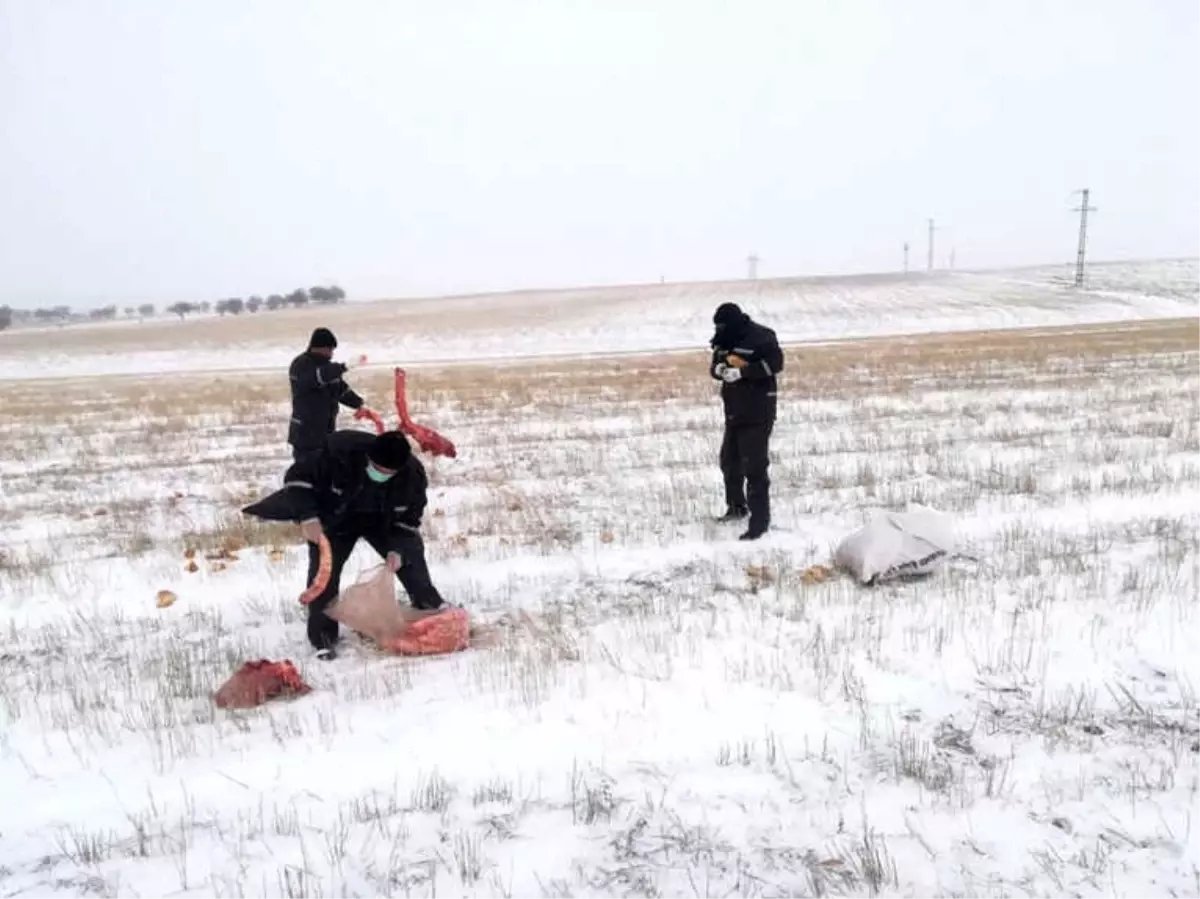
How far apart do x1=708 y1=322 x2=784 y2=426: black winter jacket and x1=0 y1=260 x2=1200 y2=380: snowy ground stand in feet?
110

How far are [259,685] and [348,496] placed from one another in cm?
113

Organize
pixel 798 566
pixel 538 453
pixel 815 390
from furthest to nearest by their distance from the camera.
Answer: pixel 815 390 → pixel 538 453 → pixel 798 566

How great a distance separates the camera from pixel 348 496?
511 cm

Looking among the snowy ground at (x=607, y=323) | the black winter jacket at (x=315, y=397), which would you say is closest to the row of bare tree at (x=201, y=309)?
the snowy ground at (x=607, y=323)

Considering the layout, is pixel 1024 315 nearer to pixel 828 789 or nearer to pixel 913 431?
pixel 913 431

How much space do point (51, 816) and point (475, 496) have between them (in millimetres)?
6177

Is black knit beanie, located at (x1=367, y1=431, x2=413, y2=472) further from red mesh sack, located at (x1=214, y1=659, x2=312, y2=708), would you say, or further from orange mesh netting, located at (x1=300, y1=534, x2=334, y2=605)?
red mesh sack, located at (x1=214, y1=659, x2=312, y2=708)

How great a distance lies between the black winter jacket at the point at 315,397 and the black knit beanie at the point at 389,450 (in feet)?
10.4

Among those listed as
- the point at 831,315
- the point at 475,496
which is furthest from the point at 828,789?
the point at 831,315

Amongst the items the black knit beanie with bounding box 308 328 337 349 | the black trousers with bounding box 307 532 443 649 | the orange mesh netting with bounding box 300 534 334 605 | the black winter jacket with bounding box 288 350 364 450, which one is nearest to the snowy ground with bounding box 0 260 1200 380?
the black winter jacket with bounding box 288 350 364 450

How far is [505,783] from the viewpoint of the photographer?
3691 millimetres

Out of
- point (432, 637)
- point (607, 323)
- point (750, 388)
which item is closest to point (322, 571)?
point (432, 637)

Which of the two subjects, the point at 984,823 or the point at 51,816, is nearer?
the point at 984,823

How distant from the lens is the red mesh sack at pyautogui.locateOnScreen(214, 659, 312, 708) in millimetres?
4500
